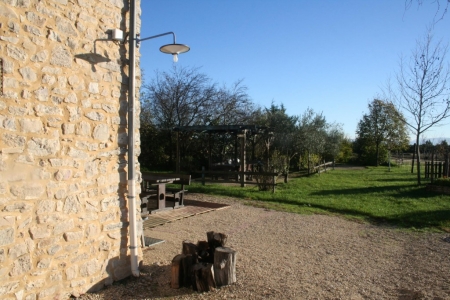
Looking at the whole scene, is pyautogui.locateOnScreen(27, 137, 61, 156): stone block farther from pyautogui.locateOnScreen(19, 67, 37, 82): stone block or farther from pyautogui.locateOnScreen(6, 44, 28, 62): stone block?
pyautogui.locateOnScreen(6, 44, 28, 62): stone block

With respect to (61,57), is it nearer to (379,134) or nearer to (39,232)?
(39,232)

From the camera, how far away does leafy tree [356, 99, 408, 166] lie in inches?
1016

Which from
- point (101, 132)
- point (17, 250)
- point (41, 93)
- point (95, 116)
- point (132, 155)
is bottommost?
point (17, 250)

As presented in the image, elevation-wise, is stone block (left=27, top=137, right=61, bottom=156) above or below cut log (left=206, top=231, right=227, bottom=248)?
above

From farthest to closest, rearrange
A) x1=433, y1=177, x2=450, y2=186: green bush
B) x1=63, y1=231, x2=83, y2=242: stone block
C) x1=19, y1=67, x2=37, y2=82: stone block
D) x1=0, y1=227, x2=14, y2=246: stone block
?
x1=433, y1=177, x2=450, y2=186: green bush → x1=63, y1=231, x2=83, y2=242: stone block → x1=19, y1=67, x2=37, y2=82: stone block → x1=0, y1=227, x2=14, y2=246: stone block

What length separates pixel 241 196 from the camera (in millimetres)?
11539

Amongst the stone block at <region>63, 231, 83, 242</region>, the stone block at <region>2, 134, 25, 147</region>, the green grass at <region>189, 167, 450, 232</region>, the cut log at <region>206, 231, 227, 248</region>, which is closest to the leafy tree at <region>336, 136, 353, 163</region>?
the green grass at <region>189, 167, 450, 232</region>

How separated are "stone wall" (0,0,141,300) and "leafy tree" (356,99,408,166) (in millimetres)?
24386

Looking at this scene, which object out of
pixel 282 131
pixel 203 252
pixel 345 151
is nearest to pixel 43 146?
pixel 203 252

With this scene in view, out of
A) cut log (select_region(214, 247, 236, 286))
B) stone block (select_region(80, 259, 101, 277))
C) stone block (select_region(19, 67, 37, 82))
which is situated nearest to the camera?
stone block (select_region(19, 67, 37, 82))

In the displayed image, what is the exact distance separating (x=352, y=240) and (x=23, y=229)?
5.43m

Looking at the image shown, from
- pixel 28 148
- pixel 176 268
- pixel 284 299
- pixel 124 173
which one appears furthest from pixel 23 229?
pixel 284 299

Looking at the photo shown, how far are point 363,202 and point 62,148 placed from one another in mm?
8789

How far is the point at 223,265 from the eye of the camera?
420 cm
